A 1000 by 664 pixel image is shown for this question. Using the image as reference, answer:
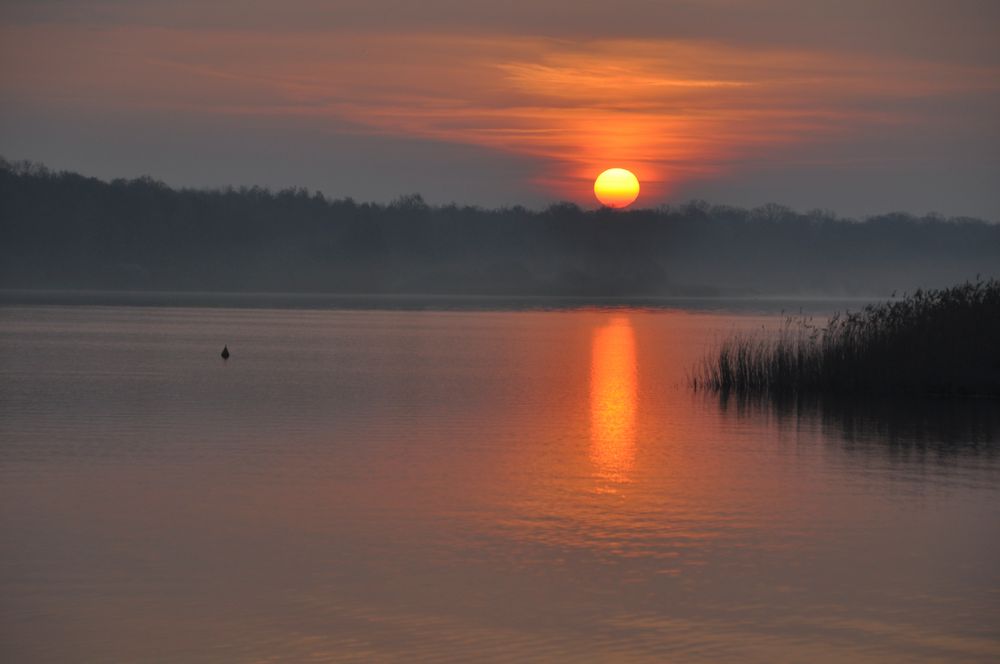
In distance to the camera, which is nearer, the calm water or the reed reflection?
the calm water

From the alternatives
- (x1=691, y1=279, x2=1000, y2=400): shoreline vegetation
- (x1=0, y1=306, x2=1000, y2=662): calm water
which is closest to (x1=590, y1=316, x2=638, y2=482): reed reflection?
(x1=0, y1=306, x2=1000, y2=662): calm water

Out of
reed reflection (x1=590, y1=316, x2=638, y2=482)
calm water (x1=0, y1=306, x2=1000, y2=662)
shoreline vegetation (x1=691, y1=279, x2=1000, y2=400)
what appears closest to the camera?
calm water (x1=0, y1=306, x2=1000, y2=662)

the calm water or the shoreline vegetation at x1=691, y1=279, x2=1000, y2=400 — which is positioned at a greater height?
the shoreline vegetation at x1=691, y1=279, x2=1000, y2=400

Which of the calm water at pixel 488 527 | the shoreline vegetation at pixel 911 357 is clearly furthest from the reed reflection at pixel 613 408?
the shoreline vegetation at pixel 911 357

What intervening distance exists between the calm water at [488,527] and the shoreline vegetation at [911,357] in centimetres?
111

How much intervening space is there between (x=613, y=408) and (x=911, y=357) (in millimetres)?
5786

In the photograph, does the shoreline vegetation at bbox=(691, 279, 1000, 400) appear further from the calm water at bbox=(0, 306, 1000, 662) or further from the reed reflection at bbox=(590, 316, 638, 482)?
the reed reflection at bbox=(590, 316, 638, 482)

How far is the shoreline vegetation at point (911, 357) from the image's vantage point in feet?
82.7

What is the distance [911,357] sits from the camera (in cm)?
2542

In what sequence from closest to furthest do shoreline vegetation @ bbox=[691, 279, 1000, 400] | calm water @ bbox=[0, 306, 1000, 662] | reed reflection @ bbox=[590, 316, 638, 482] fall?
1. calm water @ bbox=[0, 306, 1000, 662]
2. reed reflection @ bbox=[590, 316, 638, 482]
3. shoreline vegetation @ bbox=[691, 279, 1000, 400]

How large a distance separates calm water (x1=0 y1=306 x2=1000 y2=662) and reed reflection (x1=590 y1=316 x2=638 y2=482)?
0.40 feet

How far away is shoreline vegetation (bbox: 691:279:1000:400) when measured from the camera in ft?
82.7

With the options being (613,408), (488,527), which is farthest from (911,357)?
(488,527)

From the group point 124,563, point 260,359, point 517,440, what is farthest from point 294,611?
point 260,359
